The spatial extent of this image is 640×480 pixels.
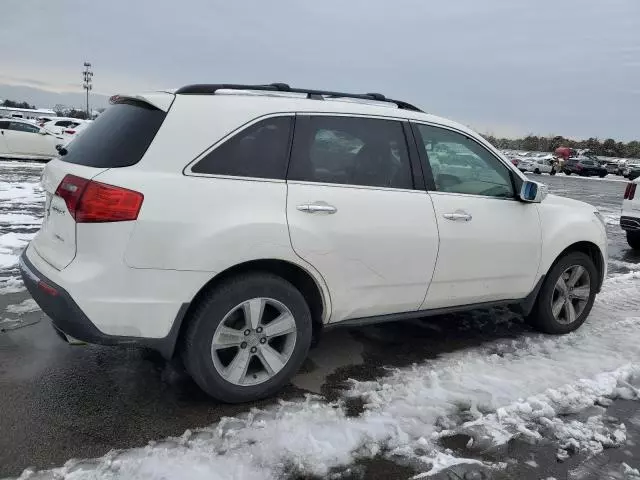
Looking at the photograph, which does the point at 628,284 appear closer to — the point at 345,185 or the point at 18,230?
the point at 345,185

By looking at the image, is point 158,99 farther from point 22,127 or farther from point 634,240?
point 22,127

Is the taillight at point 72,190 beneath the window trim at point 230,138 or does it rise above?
beneath

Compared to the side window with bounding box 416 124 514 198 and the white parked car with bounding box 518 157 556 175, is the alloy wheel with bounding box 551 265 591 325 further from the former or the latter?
the white parked car with bounding box 518 157 556 175

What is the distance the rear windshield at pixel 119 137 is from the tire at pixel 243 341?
0.90m

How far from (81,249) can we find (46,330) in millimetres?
1730

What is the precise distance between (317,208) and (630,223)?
7.90m

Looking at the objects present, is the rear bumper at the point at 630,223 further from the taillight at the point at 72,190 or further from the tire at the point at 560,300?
the taillight at the point at 72,190

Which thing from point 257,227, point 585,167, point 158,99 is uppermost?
point 158,99

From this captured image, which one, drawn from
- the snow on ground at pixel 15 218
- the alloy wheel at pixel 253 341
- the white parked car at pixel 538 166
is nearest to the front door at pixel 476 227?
the alloy wheel at pixel 253 341

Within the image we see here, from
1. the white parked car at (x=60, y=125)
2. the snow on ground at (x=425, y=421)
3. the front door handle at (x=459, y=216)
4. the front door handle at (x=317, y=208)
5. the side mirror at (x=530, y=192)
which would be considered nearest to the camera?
the snow on ground at (x=425, y=421)

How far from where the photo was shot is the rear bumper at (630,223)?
30.0 feet

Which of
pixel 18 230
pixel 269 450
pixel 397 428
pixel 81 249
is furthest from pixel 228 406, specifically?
pixel 18 230

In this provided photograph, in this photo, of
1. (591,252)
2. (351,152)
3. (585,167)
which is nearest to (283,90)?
(351,152)

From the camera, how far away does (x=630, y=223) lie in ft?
30.3
